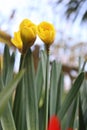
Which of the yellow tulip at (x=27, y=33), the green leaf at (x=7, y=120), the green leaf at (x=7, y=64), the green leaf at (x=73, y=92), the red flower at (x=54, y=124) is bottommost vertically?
the red flower at (x=54, y=124)

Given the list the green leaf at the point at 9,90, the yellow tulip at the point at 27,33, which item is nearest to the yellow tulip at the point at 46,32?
the yellow tulip at the point at 27,33

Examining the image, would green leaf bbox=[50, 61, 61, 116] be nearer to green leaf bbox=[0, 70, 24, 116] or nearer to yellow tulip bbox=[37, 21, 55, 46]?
yellow tulip bbox=[37, 21, 55, 46]

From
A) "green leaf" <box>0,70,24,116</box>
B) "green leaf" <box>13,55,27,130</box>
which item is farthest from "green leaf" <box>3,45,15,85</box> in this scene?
"green leaf" <box>0,70,24,116</box>

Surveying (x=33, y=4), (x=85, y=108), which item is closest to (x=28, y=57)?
(x=85, y=108)

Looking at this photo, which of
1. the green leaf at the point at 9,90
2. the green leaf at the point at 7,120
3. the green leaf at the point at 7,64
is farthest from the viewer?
the green leaf at the point at 7,64

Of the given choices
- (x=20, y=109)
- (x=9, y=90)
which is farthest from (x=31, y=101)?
(x=9, y=90)

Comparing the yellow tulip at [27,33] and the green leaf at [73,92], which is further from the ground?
the yellow tulip at [27,33]

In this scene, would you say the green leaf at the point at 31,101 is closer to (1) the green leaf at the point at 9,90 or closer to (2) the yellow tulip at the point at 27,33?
(2) the yellow tulip at the point at 27,33

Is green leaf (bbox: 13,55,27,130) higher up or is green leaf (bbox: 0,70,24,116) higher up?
green leaf (bbox: 0,70,24,116)

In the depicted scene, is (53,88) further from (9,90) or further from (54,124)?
(9,90)

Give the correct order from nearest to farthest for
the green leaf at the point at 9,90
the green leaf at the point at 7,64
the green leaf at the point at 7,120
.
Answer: the green leaf at the point at 9,90 → the green leaf at the point at 7,120 → the green leaf at the point at 7,64
